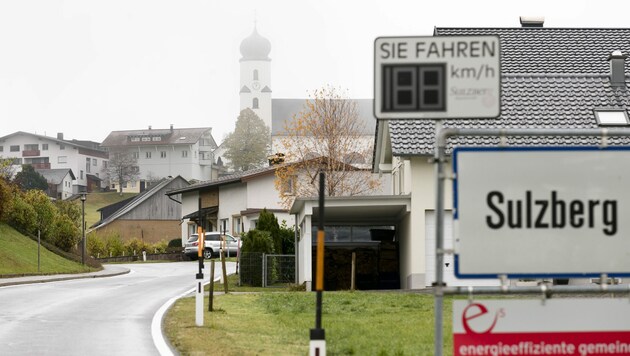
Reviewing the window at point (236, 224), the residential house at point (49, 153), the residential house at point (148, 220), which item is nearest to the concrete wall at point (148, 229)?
the residential house at point (148, 220)

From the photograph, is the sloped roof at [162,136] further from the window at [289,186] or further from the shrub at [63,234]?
the shrub at [63,234]

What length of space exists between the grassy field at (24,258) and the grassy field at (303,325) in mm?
18115

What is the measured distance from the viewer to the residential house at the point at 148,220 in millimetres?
106956

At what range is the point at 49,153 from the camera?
535 feet

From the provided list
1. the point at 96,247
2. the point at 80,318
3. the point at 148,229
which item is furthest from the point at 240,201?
the point at 80,318

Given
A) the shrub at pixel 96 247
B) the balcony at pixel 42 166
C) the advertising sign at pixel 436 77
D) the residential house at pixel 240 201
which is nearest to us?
the advertising sign at pixel 436 77

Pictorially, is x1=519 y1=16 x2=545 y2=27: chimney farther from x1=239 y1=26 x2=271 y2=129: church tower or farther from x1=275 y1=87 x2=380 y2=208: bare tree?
x1=239 y1=26 x2=271 y2=129: church tower

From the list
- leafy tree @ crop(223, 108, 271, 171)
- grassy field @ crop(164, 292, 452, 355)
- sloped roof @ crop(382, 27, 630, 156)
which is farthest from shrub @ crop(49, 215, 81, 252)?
leafy tree @ crop(223, 108, 271, 171)

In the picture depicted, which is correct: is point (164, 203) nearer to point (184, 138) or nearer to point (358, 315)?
point (184, 138)

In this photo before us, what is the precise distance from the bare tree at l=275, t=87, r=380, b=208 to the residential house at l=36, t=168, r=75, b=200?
8927cm

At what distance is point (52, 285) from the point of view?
34.7 meters

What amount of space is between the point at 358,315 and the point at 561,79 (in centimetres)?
1757

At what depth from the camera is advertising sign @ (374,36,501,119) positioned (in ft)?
27.7

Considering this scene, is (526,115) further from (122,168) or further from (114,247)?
(122,168)
